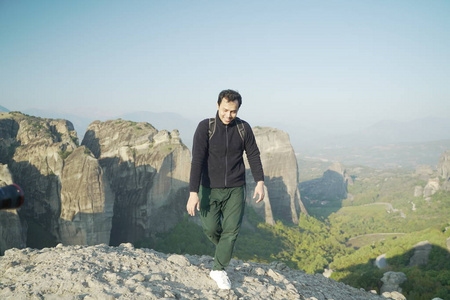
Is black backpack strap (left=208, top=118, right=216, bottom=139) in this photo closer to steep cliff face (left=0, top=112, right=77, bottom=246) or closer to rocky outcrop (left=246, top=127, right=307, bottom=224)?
steep cliff face (left=0, top=112, right=77, bottom=246)

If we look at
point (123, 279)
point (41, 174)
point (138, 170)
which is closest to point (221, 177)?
point (123, 279)

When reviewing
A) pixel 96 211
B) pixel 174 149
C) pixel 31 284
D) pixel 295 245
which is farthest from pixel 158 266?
pixel 295 245

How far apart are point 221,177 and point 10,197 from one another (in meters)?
2.61

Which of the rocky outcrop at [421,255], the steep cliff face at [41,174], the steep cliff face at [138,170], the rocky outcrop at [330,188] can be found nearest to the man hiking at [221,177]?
the steep cliff face at [41,174]

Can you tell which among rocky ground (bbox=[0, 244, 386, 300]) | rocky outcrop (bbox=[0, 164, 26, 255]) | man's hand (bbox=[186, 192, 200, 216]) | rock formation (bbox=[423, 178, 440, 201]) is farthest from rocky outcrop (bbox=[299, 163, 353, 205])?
man's hand (bbox=[186, 192, 200, 216])

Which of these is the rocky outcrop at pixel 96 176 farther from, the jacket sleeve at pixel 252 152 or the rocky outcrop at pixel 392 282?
the jacket sleeve at pixel 252 152

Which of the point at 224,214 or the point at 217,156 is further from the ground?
the point at 217,156

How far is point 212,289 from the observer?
4.41 meters

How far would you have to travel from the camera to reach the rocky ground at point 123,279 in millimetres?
3902

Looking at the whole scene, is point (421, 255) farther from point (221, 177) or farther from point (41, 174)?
point (41, 174)

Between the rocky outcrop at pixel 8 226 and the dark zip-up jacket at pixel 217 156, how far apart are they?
17598mm

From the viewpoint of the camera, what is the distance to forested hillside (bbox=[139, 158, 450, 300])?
1452cm

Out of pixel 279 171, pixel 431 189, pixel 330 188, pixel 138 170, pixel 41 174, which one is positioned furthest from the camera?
pixel 330 188

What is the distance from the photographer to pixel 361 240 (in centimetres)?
4666
